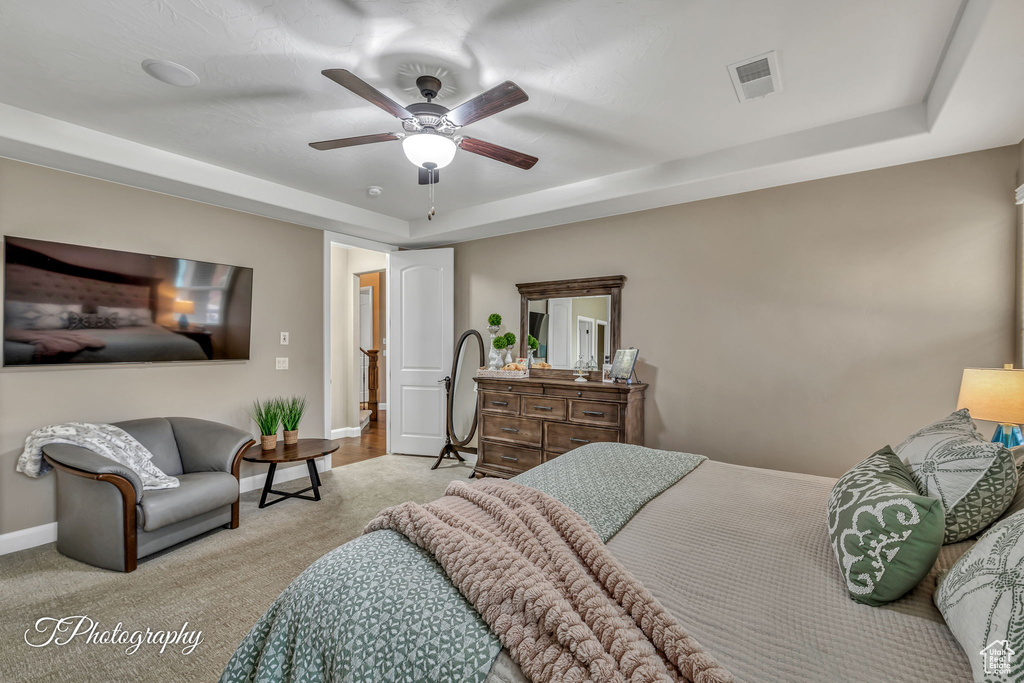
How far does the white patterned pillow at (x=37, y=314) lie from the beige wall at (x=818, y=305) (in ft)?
12.7

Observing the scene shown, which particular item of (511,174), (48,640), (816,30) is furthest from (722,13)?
(48,640)

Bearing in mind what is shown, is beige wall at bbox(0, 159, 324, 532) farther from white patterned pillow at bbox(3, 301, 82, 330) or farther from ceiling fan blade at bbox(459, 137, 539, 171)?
ceiling fan blade at bbox(459, 137, 539, 171)

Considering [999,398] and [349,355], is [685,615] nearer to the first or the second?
[999,398]

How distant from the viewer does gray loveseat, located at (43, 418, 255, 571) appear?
2428mm

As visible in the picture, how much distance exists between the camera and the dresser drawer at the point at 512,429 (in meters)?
3.83

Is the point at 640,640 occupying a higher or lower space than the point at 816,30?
lower

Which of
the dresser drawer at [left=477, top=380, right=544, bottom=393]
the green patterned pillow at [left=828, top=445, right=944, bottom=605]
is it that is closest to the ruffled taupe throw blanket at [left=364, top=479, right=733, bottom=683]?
the green patterned pillow at [left=828, top=445, right=944, bottom=605]

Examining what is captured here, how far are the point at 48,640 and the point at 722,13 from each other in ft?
12.5

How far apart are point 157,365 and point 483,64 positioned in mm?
3188

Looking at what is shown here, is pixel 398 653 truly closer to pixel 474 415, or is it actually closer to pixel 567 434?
pixel 567 434

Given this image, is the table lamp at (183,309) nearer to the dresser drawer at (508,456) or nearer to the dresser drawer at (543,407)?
the dresser drawer at (508,456)

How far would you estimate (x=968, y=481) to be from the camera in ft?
3.68

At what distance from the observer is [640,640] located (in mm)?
855

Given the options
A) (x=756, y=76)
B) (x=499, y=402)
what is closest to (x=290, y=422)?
(x=499, y=402)
